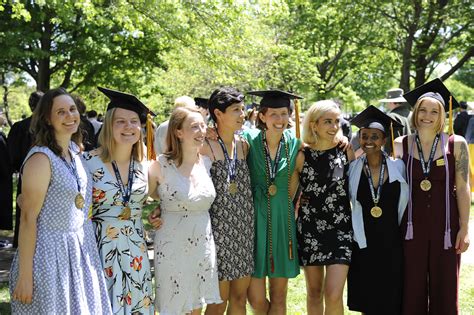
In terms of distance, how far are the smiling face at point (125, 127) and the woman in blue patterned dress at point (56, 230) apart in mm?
351

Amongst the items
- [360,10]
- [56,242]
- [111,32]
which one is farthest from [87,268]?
[360,10]

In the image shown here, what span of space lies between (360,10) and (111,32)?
7.56 m

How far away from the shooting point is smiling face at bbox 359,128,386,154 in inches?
193

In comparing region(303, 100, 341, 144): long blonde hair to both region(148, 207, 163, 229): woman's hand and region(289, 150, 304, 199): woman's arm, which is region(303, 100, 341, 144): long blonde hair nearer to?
region(289, 150, 304, 199): woman's arm

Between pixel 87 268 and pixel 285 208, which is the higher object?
pixel 285 208

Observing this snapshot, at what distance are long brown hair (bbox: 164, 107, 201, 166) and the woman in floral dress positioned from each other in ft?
3.60

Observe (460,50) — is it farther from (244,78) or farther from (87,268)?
(87,268)

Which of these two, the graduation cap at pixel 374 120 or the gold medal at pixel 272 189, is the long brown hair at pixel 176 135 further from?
the graduation cap at pixel 374 120

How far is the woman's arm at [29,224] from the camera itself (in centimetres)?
350

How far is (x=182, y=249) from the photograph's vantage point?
13.9ft

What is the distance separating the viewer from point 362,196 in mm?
4824

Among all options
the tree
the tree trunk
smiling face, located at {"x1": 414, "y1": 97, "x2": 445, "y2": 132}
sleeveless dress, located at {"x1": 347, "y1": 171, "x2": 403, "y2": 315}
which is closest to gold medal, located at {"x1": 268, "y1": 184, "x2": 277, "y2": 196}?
sleeveless dress, located at {"x1": 347, "y1": 171, "x2": 403, "y2": 315}

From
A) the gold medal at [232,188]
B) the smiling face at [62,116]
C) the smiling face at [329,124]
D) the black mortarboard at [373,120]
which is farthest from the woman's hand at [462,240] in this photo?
the smiling face at [62,116]

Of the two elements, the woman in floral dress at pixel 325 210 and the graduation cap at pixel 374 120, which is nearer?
the woman in floral dress at pixel 325 210
